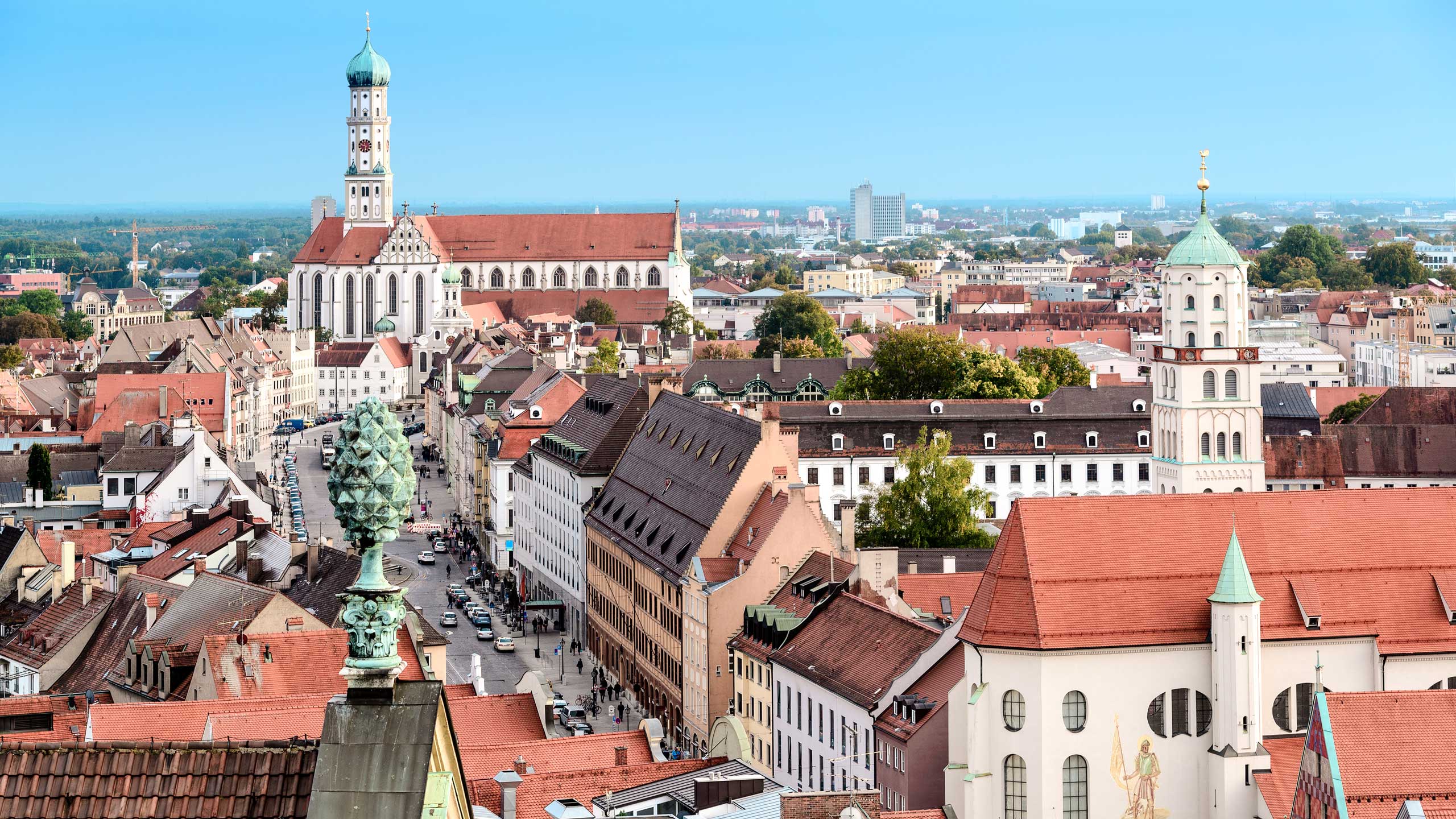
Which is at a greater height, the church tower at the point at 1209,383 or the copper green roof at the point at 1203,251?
the copper green roof at the point at 1203,251

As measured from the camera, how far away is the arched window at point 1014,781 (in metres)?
48.2

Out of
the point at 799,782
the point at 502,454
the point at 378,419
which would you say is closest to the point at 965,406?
the point at 502,454

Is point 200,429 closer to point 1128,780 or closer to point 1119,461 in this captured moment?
point 1119,461

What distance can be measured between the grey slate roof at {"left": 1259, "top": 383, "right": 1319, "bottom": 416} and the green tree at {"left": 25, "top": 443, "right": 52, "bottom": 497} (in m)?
60.3

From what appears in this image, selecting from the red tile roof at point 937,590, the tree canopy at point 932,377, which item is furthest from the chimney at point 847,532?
the tree canopy at point 932,377

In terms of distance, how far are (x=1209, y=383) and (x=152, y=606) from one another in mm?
40221

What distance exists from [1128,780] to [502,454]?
207 feet

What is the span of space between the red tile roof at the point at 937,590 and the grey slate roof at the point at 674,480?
6.72 metres

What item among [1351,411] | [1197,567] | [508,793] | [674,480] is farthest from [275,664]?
[1351,411]

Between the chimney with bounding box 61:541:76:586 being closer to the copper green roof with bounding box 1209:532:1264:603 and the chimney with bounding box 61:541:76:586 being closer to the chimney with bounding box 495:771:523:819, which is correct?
the chimney with bounding box 495:771:523:819

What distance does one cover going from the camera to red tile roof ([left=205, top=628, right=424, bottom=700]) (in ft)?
169

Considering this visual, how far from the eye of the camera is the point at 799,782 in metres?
58.1

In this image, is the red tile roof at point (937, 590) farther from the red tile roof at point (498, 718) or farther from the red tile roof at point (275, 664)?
the red tile roof at point (275, 664)

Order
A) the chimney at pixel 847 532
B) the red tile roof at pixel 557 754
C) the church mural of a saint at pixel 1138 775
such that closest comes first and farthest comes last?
the red tile roof at pixel 557 754
the church mural of a saint at pixel 1138 775
the chimney at pixel 847 532
